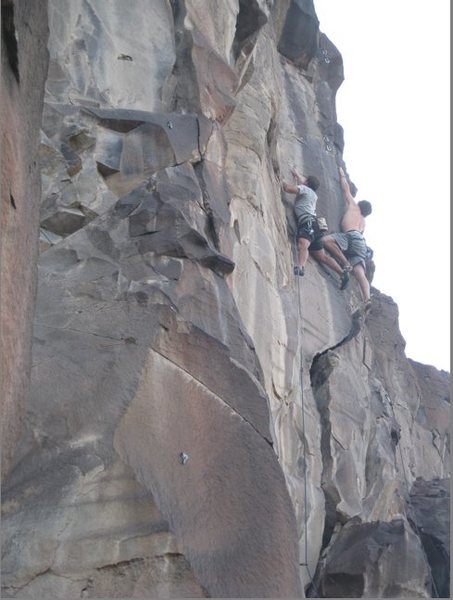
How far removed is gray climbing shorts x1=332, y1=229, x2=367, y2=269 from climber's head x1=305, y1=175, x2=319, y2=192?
→ 2.99ft

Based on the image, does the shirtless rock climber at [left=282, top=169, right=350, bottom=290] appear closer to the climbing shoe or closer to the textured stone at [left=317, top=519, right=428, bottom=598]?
the climbing shoe

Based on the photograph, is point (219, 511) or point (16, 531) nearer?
point (16, 531)

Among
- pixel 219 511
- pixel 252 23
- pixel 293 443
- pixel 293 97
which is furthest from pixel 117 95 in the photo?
pixel 293 97

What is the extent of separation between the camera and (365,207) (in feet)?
60.2

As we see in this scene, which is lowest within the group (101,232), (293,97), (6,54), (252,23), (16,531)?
(16,531)

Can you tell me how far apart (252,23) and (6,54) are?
26.2 ft

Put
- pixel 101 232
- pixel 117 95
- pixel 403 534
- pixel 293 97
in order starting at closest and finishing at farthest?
pixel 101 232, pixel 117 95, pixel 403 534, pixel 293 97

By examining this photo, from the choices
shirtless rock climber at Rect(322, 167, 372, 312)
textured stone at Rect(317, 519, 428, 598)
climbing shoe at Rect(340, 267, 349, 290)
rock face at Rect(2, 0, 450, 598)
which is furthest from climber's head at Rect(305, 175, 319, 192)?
textured stone at Rect(317, 519, 428, 598)

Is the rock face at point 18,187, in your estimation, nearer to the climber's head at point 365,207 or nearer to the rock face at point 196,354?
the rock face at point 196,354

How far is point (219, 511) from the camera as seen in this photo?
7.49 metres

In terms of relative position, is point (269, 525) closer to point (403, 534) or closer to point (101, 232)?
point (101, 232)

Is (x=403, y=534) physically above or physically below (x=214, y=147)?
below

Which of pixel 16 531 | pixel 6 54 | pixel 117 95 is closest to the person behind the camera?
pixel 6 54

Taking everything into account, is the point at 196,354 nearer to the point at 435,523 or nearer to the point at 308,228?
the point at 308,228
